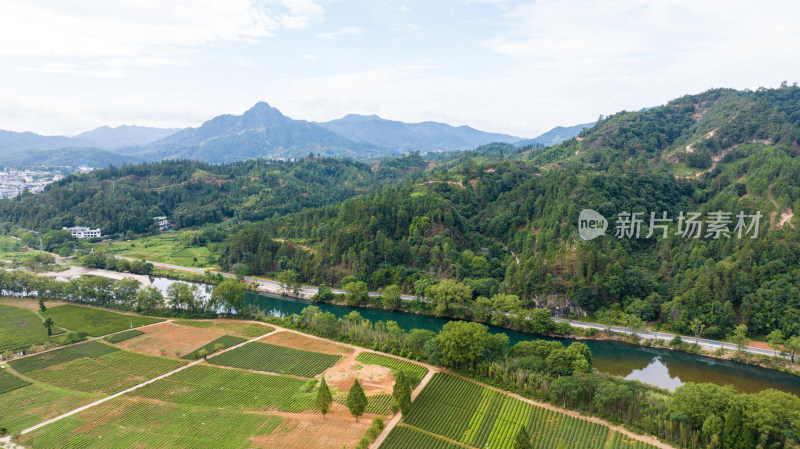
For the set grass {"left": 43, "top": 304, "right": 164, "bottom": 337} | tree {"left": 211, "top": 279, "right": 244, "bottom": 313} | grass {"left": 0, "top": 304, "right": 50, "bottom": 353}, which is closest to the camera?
grass {"left": 0, "top": 304, "right": 50, "bottom": 353}

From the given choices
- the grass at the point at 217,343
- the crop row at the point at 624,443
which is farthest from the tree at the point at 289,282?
the crop row at the point at 624,443

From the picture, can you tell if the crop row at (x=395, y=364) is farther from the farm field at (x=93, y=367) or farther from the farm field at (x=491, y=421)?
the farm field at (x=93, y=367)

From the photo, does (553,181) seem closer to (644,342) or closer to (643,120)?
(644,342)

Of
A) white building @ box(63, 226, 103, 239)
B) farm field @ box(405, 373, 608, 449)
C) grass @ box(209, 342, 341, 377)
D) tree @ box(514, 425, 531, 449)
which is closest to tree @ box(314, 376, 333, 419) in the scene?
farm field @ box(405, 373, 608, 449)

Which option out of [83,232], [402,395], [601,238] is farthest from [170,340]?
[83,232]

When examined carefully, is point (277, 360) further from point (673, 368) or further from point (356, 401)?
point (673, 368)

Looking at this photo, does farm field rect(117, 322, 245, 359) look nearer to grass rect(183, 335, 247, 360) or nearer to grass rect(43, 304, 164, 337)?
grass rect(183, 335, 247, 360)

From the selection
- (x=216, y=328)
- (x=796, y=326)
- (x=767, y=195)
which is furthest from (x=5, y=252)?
(x=767, y=195)
